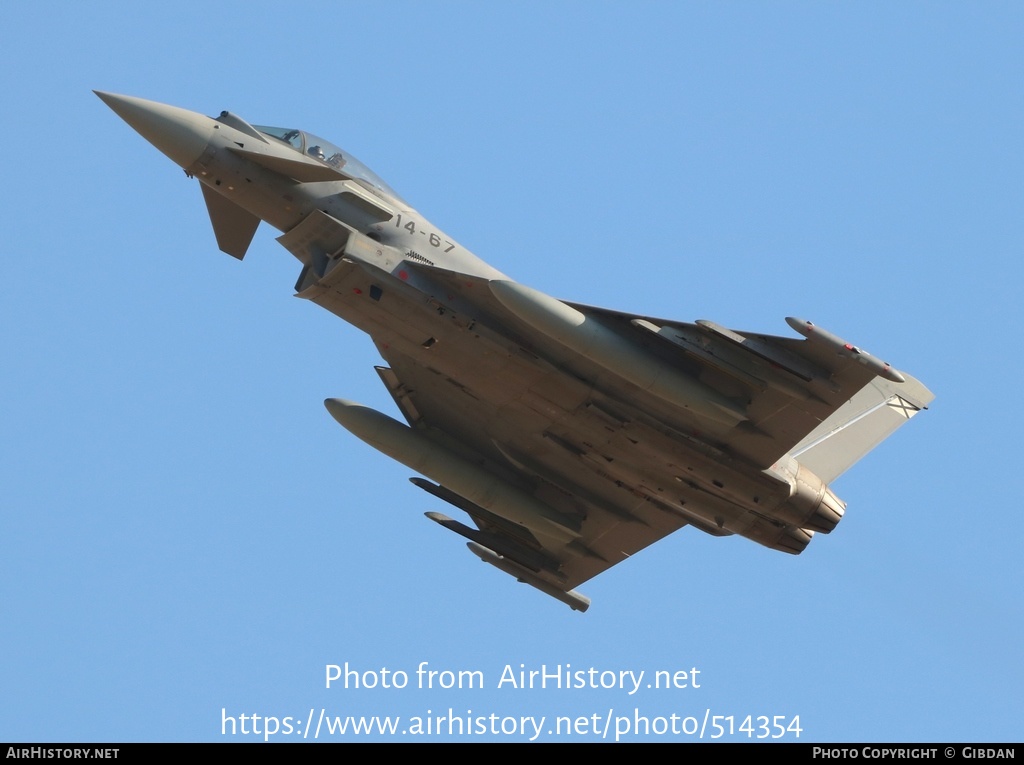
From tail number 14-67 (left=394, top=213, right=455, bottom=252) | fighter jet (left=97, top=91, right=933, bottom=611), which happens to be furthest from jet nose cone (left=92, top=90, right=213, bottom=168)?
tail number 14-67 (left=394, top=213, right=455, bottom=252)

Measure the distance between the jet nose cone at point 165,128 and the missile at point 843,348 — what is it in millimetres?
8869

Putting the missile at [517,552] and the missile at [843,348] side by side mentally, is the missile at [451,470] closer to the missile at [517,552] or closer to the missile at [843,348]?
the missile at [517,552]

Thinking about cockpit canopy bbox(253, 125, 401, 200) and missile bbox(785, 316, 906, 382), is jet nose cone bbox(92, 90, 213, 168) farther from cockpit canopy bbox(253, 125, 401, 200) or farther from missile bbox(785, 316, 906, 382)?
missile bbox(785, 316, 906, 382)

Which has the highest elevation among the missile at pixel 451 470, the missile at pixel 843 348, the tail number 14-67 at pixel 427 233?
the tail number 14-67 at pixel 427 233

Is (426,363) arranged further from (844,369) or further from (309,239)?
(844,369)

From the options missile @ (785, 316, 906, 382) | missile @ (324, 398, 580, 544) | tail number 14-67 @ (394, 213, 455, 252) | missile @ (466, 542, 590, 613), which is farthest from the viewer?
missile @ (466, 542, 590, 613)

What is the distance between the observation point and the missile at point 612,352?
19.4m

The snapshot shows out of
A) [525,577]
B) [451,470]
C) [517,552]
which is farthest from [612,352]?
[525,577]

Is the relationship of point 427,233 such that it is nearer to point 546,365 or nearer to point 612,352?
point 546,365

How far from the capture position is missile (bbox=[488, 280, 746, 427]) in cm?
1936

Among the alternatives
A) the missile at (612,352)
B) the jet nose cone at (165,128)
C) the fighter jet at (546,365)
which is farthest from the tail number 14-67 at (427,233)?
the jet nose cone at (165,128)

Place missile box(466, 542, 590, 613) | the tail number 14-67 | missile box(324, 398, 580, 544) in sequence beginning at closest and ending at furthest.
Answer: the tail number 14-67 → missile box(324, 398, 580, 544) → missile box(466, 542, 590, 613)

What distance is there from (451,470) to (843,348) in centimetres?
712

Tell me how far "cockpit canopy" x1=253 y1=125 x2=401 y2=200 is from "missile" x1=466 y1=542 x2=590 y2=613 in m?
7.22
